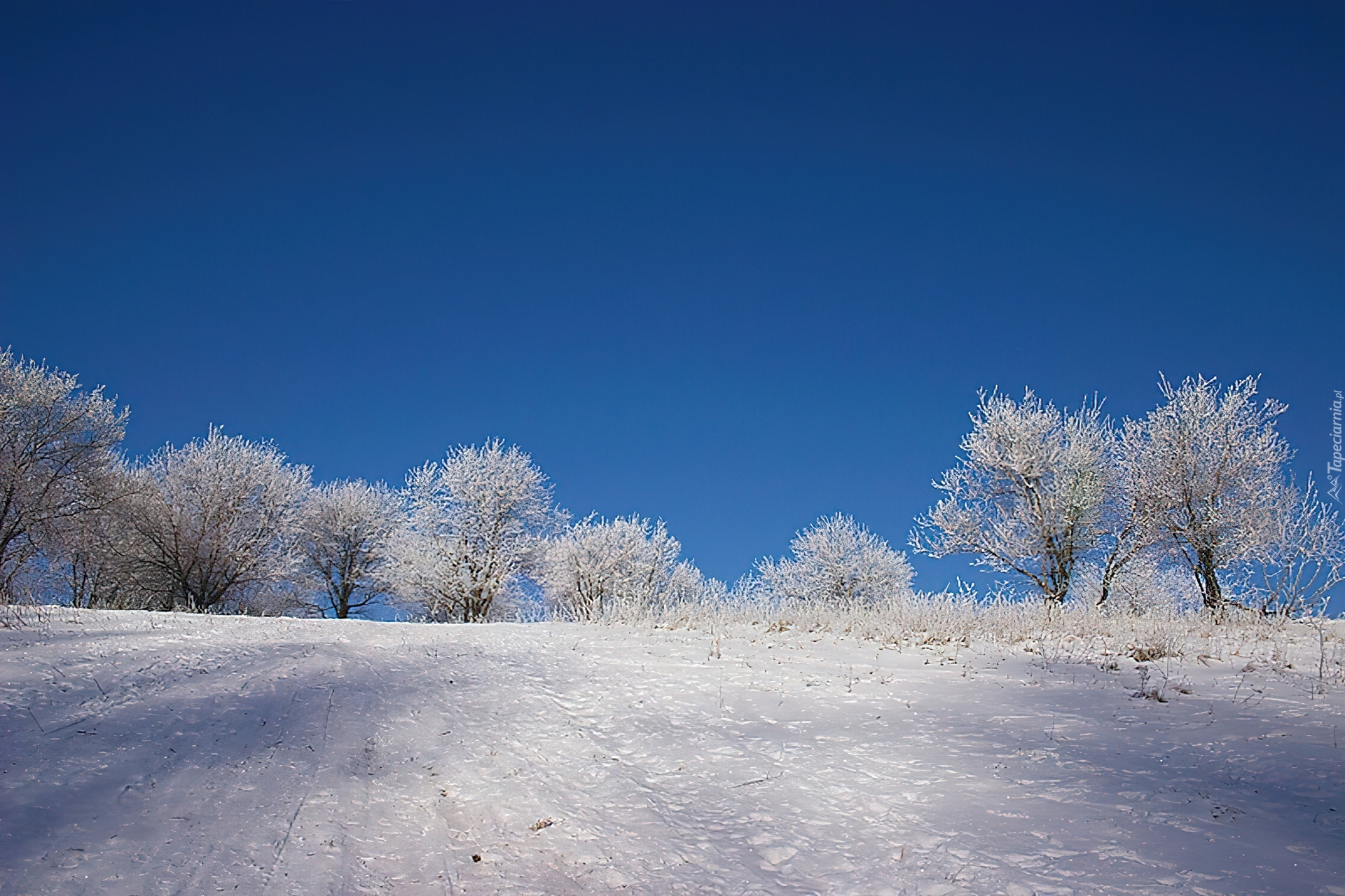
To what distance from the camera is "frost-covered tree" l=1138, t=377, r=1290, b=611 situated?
19.8m

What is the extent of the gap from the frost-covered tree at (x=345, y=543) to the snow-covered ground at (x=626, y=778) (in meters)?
31.9

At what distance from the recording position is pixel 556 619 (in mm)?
12594

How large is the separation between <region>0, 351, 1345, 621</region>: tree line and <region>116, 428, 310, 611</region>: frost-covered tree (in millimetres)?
82

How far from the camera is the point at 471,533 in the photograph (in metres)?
32.2

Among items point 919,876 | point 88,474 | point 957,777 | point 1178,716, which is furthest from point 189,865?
point 88,474

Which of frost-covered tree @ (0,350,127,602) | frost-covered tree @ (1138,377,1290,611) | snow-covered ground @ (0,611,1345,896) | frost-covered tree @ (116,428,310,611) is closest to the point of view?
snow-covered ground @ (0,611,1345,896)

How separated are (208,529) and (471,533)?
1085 cm

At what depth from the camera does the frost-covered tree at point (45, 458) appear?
83.9 ft

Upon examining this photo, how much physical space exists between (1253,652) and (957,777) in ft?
18.9

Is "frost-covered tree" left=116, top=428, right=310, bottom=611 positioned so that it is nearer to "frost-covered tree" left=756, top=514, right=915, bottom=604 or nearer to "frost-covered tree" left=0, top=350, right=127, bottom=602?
"frost-covered tree" left=0, top=350, right=127, bottom=602

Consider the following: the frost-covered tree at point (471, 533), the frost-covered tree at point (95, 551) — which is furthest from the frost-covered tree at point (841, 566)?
the frost-covered tree at point (95, 551)

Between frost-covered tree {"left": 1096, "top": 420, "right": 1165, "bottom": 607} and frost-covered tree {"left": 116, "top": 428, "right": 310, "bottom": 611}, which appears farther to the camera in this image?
frost-covered tree {"left": 116, "top": 428, "right": 310, "bottom": 611}

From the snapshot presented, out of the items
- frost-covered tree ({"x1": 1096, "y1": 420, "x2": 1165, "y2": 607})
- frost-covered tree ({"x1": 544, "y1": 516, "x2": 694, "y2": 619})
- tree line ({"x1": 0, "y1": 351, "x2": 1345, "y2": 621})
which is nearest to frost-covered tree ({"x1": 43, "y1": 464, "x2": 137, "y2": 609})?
tree line ({"x1": 0, "y1": 351, "x2": 1345, "y2": 621})

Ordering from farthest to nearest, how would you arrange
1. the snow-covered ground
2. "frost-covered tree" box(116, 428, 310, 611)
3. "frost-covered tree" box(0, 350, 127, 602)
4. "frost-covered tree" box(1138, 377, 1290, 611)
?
"frost-covered tree" box(116, 428, 310, 611) → "frost-covered tree" box(0, 350, 127, 602) → "frost-covered tree" box(1138, 377, 1290, 611) → the snow-covered ground
